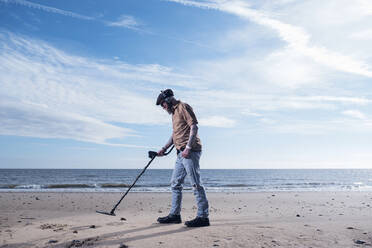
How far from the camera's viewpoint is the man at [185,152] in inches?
191

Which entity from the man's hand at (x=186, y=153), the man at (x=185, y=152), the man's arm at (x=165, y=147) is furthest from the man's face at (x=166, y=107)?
the man's hand at (x=186, y=153)

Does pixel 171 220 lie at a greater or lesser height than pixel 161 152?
lesser

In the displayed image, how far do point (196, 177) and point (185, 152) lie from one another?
0.49m

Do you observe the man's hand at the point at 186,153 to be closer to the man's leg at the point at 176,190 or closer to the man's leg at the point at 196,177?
the man's leg at the point at 196,177

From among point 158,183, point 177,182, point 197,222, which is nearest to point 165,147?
point 177,182

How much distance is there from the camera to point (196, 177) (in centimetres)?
487

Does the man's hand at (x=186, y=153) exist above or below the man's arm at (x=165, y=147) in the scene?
below

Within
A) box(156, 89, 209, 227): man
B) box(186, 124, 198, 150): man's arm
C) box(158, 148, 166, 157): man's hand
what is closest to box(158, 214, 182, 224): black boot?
box(156, 89, 209, 227): man

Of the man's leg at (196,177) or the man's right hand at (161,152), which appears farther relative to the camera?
the man's right hand at (161,152)

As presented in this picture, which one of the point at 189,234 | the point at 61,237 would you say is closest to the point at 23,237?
the point at 61,237

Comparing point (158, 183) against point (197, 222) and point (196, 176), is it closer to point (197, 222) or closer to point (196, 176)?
point (197, 222)

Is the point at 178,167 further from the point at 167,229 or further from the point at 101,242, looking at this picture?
the point at 101,242

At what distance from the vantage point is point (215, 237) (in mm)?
4125

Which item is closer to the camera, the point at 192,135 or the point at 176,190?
the point at 192,135
